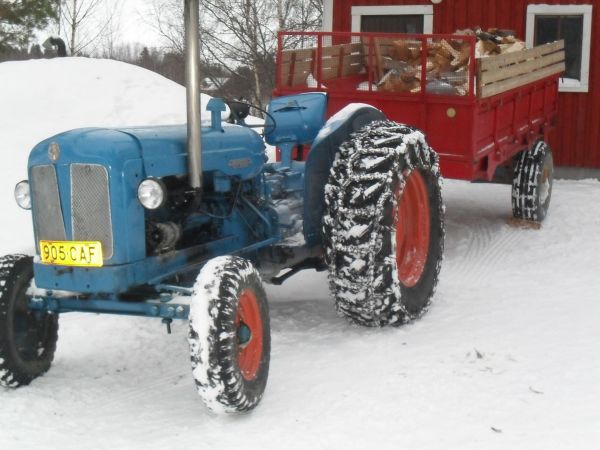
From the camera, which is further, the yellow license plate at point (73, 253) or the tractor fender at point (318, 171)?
the tractor fender at point (318, 171)

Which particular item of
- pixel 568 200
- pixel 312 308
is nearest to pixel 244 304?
pixel 312 308

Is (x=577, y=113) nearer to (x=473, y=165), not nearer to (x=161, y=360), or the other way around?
(x=473, y=165)

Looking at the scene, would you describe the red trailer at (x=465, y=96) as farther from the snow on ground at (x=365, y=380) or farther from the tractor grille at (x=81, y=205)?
the tractor grille at (x=81, y=205)

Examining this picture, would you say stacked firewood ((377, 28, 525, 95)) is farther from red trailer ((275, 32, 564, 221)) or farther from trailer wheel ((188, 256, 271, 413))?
trailer wheel ((188, 256, 271, 413))

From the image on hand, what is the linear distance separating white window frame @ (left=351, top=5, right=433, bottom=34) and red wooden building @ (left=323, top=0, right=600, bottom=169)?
1cm

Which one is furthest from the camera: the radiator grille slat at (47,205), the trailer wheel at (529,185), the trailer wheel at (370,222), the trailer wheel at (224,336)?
the trailer wheel at (529,185)

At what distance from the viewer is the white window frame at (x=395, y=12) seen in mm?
11891

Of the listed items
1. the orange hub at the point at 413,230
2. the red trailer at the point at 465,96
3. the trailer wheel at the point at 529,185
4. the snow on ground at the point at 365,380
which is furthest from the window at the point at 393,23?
the orange hub at the point at 413,230

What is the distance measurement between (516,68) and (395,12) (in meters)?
4.51

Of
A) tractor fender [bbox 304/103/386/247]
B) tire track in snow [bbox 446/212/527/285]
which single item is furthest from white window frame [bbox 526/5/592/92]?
tractor fender [bbox 304/103/386/247]

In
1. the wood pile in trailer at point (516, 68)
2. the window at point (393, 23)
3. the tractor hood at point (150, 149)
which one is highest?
the window at point (393, 23)

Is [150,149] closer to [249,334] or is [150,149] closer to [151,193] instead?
[151,193]

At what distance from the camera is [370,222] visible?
4.99 metres

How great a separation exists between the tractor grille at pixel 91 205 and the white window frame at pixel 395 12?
8.46 metres
